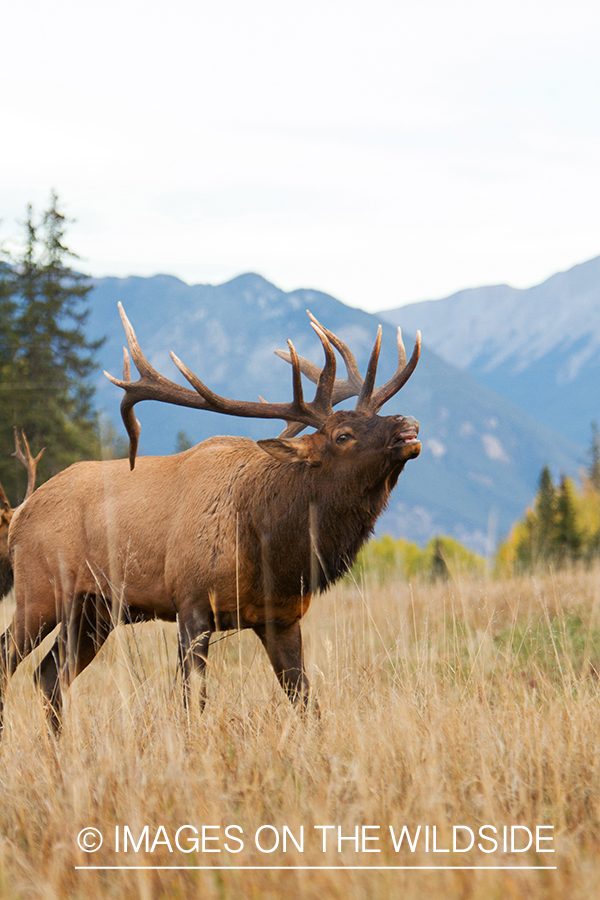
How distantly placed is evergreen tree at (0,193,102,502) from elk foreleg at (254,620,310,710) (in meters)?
23.2

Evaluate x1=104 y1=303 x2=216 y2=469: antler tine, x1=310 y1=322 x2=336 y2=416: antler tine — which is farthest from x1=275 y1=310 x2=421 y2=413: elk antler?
x1=104 y1=303 x2=216 y2=469: antler tine

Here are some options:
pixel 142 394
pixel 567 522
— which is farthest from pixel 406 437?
pixel 567 522

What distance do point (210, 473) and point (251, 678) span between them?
117 centimetres

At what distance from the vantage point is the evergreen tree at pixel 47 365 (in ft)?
95.6

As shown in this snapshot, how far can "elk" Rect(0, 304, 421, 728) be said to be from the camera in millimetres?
4770

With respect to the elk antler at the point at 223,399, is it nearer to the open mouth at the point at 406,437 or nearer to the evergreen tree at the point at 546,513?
the open mouth at the point at 406,437

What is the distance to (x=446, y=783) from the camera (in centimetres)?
302

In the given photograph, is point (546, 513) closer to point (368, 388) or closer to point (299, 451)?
point (368, 388)

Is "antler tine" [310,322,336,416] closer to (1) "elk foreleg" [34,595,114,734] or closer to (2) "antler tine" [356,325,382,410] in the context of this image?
(2) "antler tine" [356,325,382,410]

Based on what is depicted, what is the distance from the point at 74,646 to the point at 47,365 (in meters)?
28.2

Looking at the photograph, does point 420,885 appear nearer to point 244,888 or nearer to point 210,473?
point 244,888

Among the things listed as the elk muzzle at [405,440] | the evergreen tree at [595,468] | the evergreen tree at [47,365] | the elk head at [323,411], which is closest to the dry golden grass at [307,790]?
the elk muzzle at [405,440]

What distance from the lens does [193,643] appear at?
454cm

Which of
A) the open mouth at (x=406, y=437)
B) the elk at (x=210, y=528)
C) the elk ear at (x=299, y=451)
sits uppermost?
the open mouth at (x=406, y=437)
